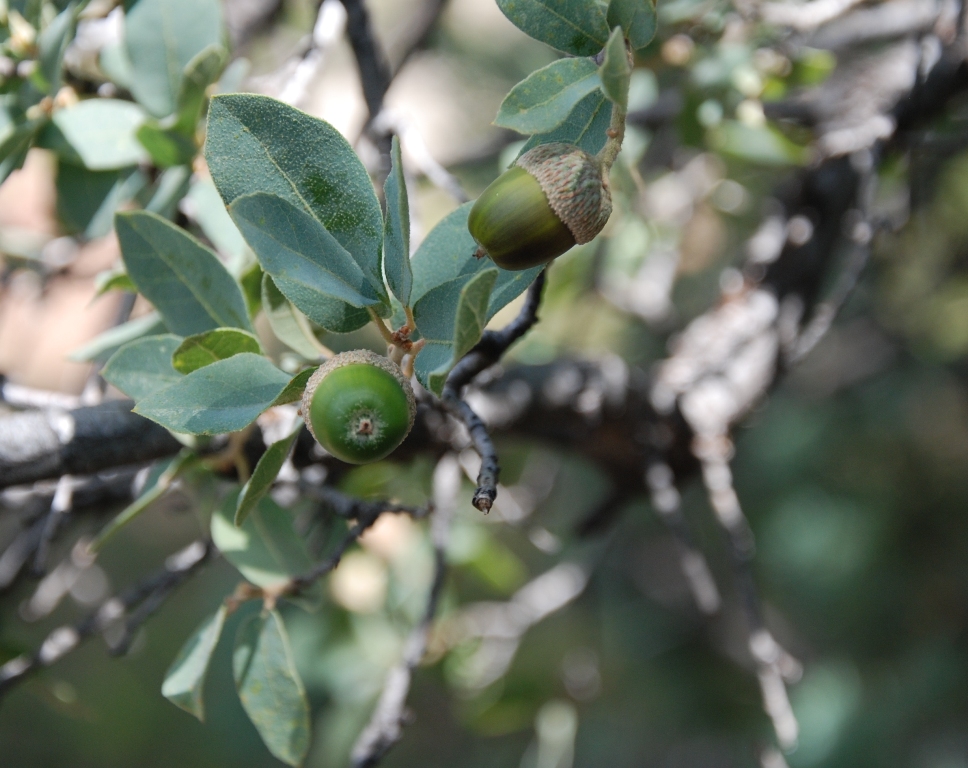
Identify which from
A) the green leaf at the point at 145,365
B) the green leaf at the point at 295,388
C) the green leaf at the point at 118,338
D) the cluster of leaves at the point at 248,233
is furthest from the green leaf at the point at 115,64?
the green leaf at the point at 295,388

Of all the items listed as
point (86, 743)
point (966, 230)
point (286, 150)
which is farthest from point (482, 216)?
point (86, 743)

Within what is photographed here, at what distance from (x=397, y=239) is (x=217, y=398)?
134mm

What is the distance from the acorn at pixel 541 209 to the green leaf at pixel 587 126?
28mm

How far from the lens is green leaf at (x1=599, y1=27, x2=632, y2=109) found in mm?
365

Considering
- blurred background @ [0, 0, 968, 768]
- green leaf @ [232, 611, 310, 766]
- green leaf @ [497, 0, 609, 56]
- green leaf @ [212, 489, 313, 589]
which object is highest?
green leaf @ [497, 0, 609, 56]

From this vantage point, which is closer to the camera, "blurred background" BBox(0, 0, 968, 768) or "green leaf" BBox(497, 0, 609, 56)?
"green leaf" BBox(497, 0, 609, 56)

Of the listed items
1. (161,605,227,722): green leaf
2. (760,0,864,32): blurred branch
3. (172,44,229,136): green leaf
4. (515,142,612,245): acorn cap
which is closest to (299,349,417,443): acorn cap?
(515,142,612,245): acorn cap

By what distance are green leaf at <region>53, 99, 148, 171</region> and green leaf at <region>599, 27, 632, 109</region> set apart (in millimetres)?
487

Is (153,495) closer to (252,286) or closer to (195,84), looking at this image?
(252,286)

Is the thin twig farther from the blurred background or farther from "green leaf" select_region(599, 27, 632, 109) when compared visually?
"green leaf" select_region(599, 27, 632, 109)

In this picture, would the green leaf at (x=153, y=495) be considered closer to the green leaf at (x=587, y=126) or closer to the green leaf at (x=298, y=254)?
the green leaf at (x=298, y=254)

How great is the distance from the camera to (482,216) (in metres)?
0.41

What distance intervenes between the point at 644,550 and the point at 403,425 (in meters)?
1.96

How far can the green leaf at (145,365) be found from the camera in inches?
19.9
